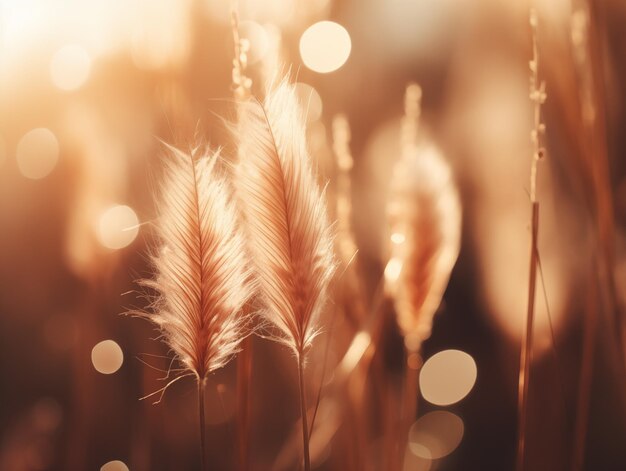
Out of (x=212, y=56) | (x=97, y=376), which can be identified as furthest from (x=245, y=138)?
(x=212, y=56)

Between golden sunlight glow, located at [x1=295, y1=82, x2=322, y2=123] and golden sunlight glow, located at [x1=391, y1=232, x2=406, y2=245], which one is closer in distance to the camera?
golden sunlight glow, located at [x1=391, y1=232, x2=406, y2=245]

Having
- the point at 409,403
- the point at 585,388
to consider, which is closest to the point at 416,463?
the point at 409,403

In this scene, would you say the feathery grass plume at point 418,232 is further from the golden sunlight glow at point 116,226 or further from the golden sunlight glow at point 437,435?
the golden sunlight glow at point 437,435

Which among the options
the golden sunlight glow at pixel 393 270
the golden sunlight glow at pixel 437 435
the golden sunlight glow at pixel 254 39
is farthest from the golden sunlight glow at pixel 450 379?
the golden sunlight glow at pixel 254 39

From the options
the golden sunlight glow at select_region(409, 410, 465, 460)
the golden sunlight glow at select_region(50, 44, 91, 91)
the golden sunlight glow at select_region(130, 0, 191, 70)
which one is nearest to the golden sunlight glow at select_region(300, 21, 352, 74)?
the golden sunlight glow at select_region(130, 0, 191, 70)

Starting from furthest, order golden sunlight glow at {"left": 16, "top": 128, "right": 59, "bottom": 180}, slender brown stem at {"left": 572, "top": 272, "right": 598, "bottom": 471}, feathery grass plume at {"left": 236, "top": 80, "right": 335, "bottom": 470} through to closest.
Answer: golden sunlight glow at {"left": 16, "top": 128, "right": 59, "bottom": 180}, slender brown stem at {"left": 572, "top": 272, "right": 598, "bottom": 471}, feathery grass plume at {"left": 236, "top": 80, "right": 335, "bottom": 470}

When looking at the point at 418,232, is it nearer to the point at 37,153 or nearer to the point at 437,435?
the point at 437,435

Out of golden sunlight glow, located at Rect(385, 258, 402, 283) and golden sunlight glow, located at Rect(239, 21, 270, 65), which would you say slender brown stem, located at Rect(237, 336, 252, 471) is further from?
golden sunlight glow, located at Rect(239, 21, 270, 65)
